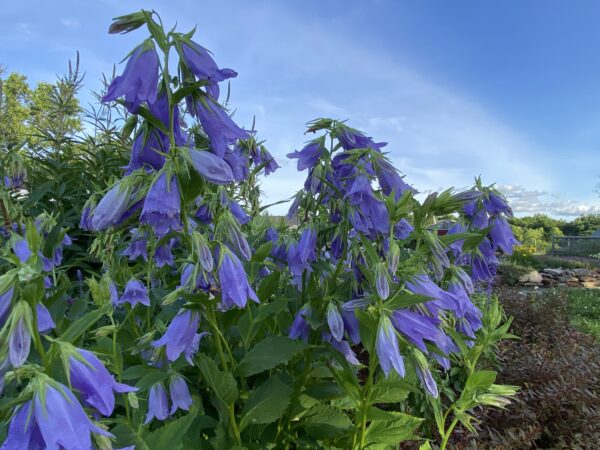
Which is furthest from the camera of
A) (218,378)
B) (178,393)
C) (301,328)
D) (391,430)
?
(391,430)

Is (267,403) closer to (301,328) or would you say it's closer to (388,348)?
(301,328)

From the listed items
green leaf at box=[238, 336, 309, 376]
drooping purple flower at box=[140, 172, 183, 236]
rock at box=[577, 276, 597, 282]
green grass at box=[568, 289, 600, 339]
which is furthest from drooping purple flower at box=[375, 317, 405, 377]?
rock at box=[577, 276, 597, 282]

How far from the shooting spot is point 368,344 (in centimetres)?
151

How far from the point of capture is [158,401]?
4.90ft

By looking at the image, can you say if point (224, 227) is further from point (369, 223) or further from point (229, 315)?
point (369, 223)

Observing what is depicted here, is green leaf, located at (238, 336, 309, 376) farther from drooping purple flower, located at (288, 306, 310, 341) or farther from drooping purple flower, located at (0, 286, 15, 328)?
drooping purple flower, located at (0, 286, 15, 328)

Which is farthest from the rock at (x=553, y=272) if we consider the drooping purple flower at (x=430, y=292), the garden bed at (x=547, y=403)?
the drooping purple flower at (x=430, y=292)

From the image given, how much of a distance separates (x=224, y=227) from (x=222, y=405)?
0.64 m

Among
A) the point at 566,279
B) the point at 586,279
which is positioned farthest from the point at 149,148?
the point at 586,279

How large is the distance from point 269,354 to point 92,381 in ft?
2.40

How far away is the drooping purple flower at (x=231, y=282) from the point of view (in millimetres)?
1258

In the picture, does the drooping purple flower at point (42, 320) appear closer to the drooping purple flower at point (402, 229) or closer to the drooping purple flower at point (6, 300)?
the drooping purple flower at point (6, 300)

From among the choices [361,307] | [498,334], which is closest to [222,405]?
[361,307]

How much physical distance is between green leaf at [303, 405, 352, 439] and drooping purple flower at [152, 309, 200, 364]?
0.73 meters
